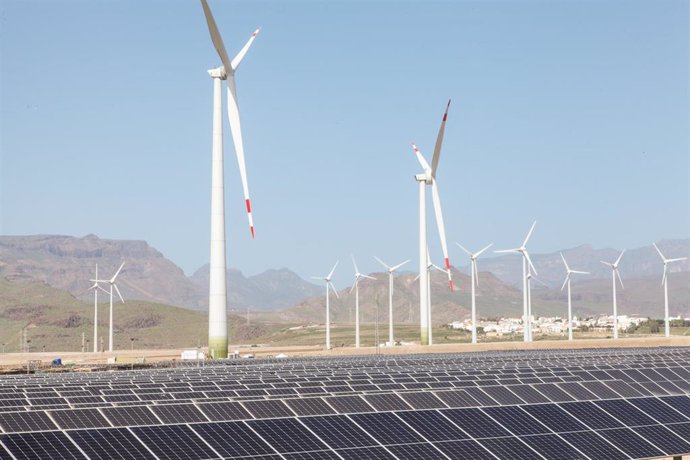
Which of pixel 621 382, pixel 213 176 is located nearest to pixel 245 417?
pixel 621 382

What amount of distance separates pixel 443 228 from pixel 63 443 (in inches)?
3223

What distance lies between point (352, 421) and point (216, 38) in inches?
2366

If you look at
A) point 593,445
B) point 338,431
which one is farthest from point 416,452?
point 593,445

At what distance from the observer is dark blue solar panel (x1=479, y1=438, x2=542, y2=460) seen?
3438 centimetres

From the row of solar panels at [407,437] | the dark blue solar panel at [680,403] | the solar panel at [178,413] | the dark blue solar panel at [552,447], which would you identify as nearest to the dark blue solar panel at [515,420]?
the row of solar panels at [407,437]

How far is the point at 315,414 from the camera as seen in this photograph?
120 ft

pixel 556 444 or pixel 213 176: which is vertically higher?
pixel 213 176

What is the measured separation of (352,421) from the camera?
36.0 metres

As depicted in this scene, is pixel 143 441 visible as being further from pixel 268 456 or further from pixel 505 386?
pixel 505 386

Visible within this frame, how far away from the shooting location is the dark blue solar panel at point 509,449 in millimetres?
34375

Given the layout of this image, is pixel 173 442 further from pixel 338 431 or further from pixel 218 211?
pixel 218 211

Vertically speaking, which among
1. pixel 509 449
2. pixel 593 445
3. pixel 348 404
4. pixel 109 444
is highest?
pixel 348 404

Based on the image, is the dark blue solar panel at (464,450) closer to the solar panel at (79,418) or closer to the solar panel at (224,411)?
the solar panel at (224,411)

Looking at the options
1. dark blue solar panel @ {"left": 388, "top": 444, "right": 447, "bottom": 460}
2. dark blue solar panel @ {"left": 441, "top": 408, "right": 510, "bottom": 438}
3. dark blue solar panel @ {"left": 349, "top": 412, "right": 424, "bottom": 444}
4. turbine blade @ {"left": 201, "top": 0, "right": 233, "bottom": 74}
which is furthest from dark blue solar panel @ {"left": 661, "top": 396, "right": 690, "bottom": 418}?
turbine blade @ {"left": 201, "top": 0, "right": 233, "bottom": 74}
